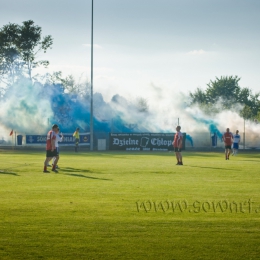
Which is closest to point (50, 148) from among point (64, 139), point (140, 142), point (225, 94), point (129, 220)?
point (129, 220)

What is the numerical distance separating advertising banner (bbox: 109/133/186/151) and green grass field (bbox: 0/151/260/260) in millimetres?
30905

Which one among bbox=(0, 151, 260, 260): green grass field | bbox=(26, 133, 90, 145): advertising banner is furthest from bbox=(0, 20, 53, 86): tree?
bbox=(0, 151, 260, 260): green grass field

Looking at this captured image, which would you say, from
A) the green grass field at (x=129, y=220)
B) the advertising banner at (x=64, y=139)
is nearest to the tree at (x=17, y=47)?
the advertising banner at (x=64, y=139)

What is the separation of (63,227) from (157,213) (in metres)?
2.17

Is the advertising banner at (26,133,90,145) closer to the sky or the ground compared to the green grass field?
closer to the sky

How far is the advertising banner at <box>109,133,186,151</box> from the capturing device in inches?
1887

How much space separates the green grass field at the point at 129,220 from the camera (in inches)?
312

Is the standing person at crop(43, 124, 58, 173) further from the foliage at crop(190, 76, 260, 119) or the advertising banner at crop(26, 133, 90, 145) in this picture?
the foliage at crop(190, 76, 260, 119)

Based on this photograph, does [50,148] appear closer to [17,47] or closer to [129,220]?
[129,220]

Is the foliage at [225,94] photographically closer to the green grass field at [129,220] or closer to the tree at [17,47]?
the tree at [17,47]

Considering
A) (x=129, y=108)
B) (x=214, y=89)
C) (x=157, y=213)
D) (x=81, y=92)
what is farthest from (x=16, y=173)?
(x=214, y=89)

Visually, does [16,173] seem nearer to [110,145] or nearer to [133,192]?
[133,192]

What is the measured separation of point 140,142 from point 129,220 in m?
37.9

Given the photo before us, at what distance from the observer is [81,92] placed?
89312 millimetres
